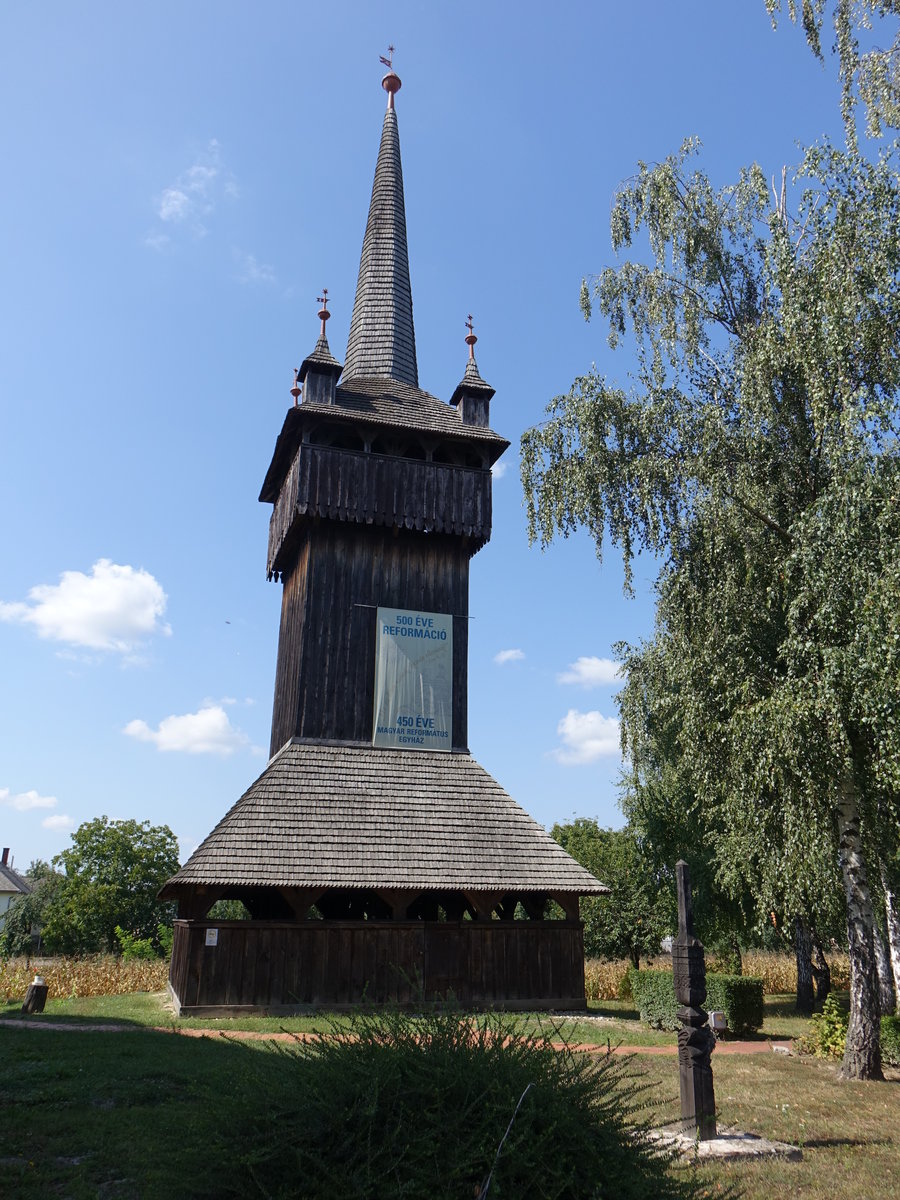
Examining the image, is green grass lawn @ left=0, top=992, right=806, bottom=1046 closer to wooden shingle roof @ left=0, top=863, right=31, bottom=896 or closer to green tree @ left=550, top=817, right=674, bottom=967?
green tree @ left=550, top=817, right=674, bottom=967

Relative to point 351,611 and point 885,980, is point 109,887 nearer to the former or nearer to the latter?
point 351,611

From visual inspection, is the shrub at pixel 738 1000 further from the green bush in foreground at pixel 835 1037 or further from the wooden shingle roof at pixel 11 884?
the wooden shingle roof at pixel 11 884

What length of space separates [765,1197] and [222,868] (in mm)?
11869

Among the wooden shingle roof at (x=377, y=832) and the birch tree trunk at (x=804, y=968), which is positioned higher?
the wooden shingle roof at (x=377, y=832)

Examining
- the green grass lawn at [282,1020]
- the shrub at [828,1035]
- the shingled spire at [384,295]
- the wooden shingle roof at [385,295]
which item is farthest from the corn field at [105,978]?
the wooden shingle roof at [385,295]

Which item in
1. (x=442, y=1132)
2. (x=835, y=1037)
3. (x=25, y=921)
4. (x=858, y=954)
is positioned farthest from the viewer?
(x=25, y=921)

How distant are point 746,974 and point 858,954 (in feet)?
62.2

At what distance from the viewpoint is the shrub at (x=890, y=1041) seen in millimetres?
13695

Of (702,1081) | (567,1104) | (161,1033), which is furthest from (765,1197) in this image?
(161,1033)

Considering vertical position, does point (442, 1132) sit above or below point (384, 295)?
below

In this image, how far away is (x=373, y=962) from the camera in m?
17.4

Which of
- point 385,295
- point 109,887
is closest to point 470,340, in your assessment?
point 385,295

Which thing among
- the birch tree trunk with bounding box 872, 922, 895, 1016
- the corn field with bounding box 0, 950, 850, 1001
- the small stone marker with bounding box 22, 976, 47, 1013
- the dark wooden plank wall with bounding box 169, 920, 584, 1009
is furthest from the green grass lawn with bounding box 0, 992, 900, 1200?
the birch tree trunk with bounding box 872, 922, 895, 1016

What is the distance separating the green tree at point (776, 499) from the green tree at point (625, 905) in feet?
30.4
